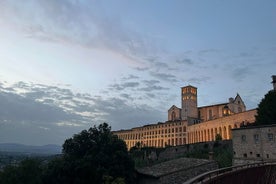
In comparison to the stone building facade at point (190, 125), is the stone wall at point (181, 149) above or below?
below

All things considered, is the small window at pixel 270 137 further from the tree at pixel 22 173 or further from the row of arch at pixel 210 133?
the row of arch at pixel 210 133

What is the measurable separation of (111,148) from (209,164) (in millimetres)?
12512

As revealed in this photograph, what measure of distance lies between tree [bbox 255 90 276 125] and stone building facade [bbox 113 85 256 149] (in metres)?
32.4

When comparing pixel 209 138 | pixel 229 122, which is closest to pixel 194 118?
pixel 209 138

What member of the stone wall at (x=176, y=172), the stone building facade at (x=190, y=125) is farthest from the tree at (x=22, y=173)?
the stone building facade at (x=190, y=125)

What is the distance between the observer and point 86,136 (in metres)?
37.8

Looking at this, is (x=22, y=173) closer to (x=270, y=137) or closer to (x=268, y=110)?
(x=270, y=137)

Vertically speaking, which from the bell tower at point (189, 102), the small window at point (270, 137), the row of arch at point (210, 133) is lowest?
the small window at point (270, 137)

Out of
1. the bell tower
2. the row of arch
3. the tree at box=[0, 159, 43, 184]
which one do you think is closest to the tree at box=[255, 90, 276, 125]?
the row of arch

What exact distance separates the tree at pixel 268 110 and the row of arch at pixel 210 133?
31537 millimetres

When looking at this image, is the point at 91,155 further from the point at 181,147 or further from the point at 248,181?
the point at 181,147

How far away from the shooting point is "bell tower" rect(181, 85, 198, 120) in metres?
112

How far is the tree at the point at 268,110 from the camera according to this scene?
40781 millimetres

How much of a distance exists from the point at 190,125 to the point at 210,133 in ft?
53.3
